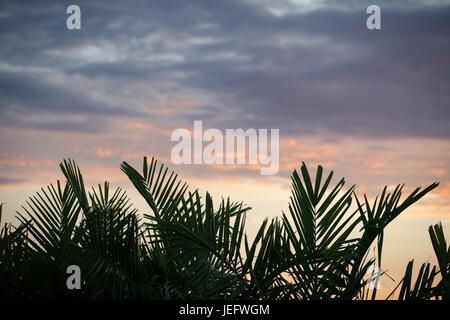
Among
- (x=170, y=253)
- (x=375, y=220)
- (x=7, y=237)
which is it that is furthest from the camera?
(x=7, y=237)

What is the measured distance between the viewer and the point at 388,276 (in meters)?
3.14

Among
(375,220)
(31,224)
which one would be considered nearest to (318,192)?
(375,220)

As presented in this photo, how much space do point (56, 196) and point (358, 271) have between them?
1991 mm

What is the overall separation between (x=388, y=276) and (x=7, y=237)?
2397 mm

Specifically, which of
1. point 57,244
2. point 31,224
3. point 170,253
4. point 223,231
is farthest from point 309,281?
point 31,224
